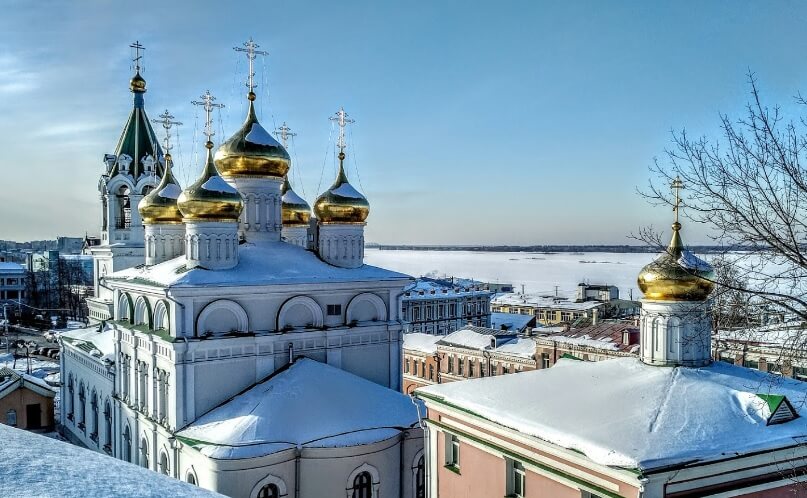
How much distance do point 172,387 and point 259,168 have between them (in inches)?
239

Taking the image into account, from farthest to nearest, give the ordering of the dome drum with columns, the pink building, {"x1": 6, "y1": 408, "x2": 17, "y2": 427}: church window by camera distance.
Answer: {"x1": 6, "y1": 408, "x2": 17, "y2": 427}: church window
the dome drum with columns
the pink building

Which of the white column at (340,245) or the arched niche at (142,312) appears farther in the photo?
the white column at (340,245)

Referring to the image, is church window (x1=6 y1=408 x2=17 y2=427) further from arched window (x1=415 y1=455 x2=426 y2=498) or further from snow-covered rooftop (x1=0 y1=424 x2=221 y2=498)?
snow-covered rooftop (x1=0 y1=424 x2=221 y2=498)

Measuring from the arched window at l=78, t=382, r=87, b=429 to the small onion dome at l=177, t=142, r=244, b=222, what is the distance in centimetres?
956

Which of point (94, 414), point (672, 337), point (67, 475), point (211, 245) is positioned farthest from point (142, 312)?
point (67, 475)

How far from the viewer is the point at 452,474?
980 centimetres

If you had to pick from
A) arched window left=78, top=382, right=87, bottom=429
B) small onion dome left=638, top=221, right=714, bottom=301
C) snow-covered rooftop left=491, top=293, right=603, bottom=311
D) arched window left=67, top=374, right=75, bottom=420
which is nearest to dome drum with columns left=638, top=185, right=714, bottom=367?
small onion dome left=638, top=221, right=714, bottom=301

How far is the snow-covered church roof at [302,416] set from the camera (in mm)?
11992

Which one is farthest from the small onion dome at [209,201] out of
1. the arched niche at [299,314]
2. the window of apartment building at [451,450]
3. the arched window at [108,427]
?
the window of apartment building at [451,450]

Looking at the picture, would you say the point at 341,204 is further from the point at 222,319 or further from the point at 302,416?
the point at 302,416

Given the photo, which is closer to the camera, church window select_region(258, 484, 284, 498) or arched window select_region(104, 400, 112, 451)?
church window select_region(258, 484, 284, 498)

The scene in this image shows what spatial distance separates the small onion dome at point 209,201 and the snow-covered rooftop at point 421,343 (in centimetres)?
A: 1847

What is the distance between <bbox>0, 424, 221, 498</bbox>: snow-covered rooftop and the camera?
3.45 meters

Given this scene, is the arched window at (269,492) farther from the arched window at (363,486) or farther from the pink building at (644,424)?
the pink building at (644,424)
